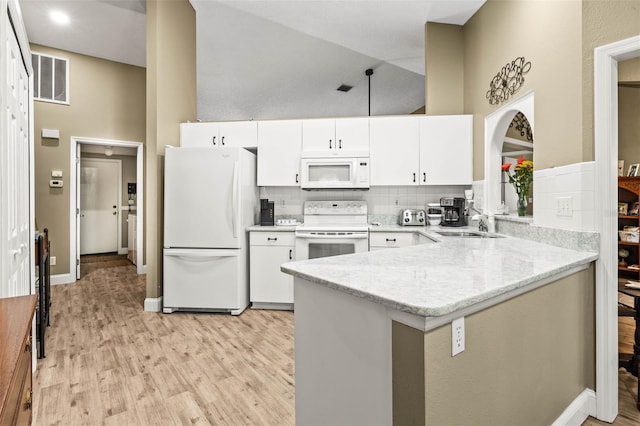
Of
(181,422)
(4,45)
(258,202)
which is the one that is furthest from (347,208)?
(4,45)

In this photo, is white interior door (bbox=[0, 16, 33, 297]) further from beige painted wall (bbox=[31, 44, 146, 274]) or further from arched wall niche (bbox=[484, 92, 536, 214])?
arched wall niche (bbox=[484, 92, 536, 214])

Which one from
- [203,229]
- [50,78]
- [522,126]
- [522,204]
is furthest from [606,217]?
[50,78]

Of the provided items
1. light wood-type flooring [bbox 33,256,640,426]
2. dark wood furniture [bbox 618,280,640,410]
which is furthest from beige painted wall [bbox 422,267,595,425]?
light wood-type flooring [bbox 33,256,640,426]

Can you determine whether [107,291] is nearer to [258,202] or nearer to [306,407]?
[258,202]

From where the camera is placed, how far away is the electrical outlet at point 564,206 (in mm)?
1995

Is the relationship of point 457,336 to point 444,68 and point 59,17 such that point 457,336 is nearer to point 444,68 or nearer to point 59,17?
point 444,68

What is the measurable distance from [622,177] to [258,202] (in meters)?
4.88

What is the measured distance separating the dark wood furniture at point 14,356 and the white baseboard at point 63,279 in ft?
14.6

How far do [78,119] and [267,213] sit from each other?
319 centimetres

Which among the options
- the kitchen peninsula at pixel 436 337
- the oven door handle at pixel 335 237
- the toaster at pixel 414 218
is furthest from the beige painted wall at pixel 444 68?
the kitchen peninsula at pixel 436 337

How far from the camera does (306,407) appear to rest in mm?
1438

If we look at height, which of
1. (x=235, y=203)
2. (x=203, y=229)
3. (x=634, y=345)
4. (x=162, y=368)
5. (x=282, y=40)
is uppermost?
(x=282, y=40)

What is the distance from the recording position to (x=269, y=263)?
3.60m

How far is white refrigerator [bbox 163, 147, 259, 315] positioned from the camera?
3.42m
